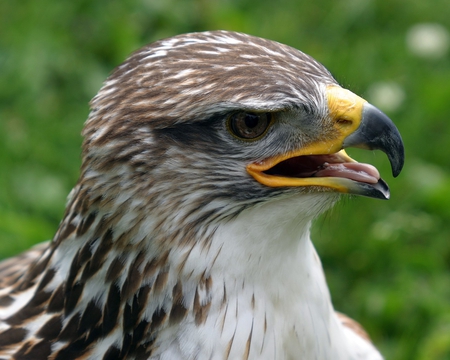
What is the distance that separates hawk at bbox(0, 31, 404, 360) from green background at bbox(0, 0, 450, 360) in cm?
128

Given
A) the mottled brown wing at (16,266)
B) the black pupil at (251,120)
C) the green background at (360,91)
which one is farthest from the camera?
the green background at (360,91)

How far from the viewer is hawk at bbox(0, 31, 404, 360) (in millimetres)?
2355

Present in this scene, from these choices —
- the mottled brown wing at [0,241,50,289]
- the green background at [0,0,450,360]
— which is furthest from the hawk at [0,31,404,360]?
the green background at [0,0,450,360]

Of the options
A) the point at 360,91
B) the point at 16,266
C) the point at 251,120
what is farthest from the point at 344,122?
the point at 16,266

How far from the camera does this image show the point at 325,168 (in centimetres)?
245

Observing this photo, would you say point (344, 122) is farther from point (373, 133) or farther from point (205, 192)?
point (205, 192)

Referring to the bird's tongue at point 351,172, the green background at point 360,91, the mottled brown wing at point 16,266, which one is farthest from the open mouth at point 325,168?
the green background at point 360,91

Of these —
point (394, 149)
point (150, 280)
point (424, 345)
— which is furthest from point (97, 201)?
point (424, 345)

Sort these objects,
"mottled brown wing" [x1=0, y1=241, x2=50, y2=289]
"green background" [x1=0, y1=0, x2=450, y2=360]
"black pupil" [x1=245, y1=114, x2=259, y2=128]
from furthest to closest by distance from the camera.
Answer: "green background" [x1=0, y1=0, x2=450, y2=360], "mottled brown wing" [x1=0, y1=241, x2=50, y2=289], "black pupil" [x1=245, y1=114, x2=259, y2=128]

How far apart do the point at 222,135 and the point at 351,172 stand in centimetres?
40

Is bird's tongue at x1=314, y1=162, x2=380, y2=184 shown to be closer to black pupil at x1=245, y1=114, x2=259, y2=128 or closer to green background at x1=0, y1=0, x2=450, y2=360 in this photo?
black pupil at x1=245, y1=114, x2=259, y2=128

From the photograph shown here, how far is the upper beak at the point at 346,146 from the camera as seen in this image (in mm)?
→ 2365

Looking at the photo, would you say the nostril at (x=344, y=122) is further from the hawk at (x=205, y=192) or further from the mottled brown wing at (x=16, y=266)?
the mottled brown wing at (x=16, y=266)

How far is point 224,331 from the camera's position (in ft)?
8.09
